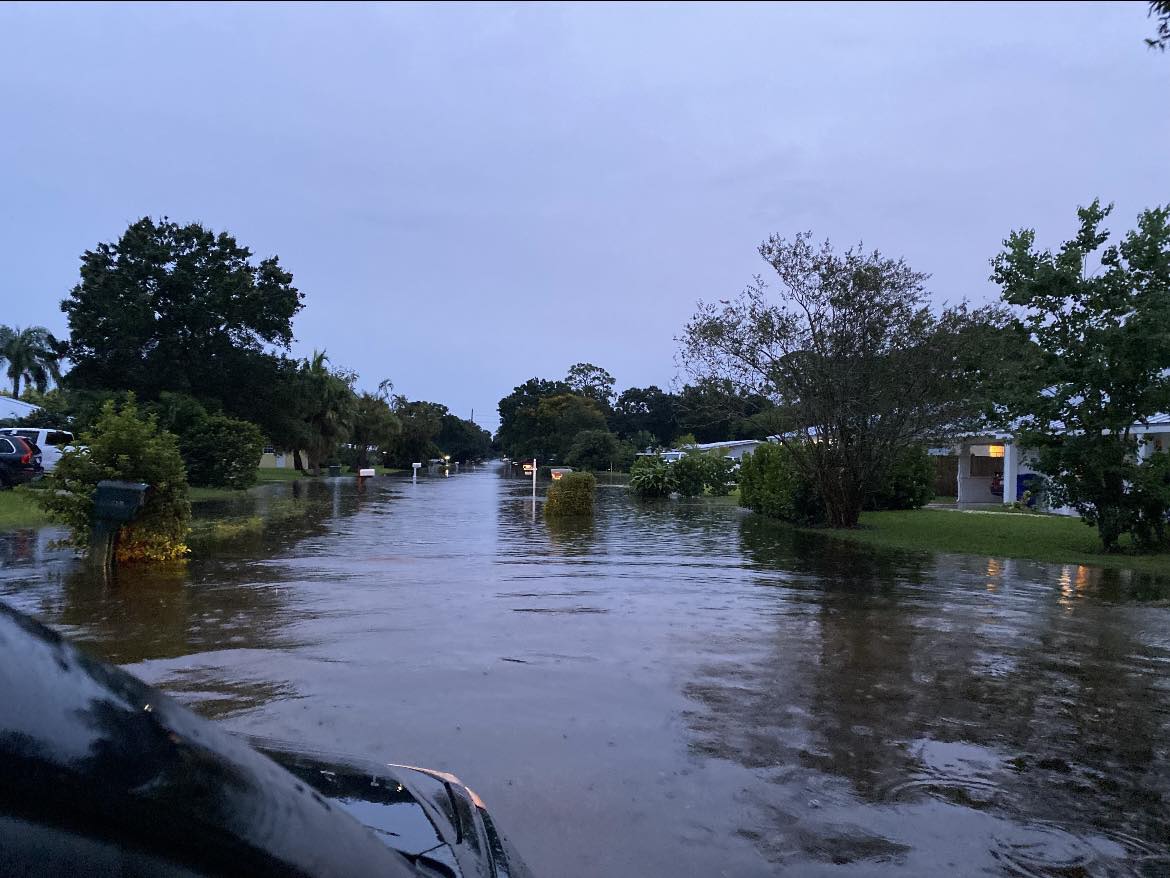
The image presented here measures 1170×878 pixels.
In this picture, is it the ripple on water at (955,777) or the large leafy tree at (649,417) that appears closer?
the ripple on water at (955,777)

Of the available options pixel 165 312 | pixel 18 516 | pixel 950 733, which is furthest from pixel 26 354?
pixel 950 733

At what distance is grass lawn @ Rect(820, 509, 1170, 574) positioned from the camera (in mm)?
14633

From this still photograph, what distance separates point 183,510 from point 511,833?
29.6 ft

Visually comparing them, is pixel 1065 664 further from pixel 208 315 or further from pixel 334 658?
pixel 208 315

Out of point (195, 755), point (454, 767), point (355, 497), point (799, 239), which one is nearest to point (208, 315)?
point (355, 497)

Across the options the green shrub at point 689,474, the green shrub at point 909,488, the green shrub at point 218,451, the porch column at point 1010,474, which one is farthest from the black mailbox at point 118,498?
the green shrub at point 689,474

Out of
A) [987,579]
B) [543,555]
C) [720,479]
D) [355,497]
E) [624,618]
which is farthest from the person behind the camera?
[720,479]

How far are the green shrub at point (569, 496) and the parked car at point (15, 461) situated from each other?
→ 13.3 m

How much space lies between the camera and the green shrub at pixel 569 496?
72.2 feet

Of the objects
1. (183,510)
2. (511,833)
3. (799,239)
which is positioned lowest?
(511,833)

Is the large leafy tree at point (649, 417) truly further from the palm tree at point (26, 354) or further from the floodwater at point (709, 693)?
the floodwater at point (709, 693)

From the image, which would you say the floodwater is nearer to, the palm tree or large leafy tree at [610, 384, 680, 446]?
the palm tree

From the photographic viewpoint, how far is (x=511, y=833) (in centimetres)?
402

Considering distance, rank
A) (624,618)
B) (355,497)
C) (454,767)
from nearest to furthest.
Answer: (454,767) → (624,618) → (355,497)
